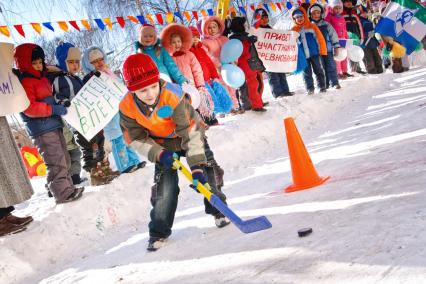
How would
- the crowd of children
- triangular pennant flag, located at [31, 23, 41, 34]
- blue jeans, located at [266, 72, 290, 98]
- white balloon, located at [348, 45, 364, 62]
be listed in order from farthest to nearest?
white balloon, located at [348, 45, 364, 62] → blue jeans, located at [266, 72, 290, 98] → triangular pennant flag, located at [31, 23, 41, 34] → the crowd of children

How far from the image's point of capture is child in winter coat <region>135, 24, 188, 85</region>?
6.49 meters

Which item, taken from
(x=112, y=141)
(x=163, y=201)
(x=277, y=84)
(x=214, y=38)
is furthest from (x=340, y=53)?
(x=163, y=201)

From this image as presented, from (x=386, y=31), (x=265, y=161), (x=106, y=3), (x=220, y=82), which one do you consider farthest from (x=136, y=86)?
(x=106, y=3)

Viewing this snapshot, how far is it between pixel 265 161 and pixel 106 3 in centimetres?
1400

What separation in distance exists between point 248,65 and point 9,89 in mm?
4488

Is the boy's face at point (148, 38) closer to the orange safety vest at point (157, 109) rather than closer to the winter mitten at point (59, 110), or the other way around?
the winter mitten at point (59, 110)

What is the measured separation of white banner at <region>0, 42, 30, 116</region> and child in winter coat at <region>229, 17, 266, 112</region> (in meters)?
4.19

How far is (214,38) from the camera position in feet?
26.0

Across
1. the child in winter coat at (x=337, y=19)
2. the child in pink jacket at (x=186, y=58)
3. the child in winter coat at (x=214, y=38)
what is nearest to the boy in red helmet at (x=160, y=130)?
the child in pink jacket at (x=186, y=58)

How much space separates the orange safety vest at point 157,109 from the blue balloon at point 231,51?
436cm

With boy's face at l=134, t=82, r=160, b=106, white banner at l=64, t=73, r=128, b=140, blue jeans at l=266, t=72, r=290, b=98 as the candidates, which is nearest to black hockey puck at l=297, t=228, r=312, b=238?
boy's face at l=134, t=82, r=160, b=106

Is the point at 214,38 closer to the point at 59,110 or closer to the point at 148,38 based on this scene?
the point at 148,38

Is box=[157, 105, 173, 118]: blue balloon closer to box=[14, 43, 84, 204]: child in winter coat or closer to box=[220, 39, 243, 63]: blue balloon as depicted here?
box=[14, 43, 84, 204]: child in winter coat

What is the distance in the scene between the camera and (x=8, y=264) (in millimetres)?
3904
